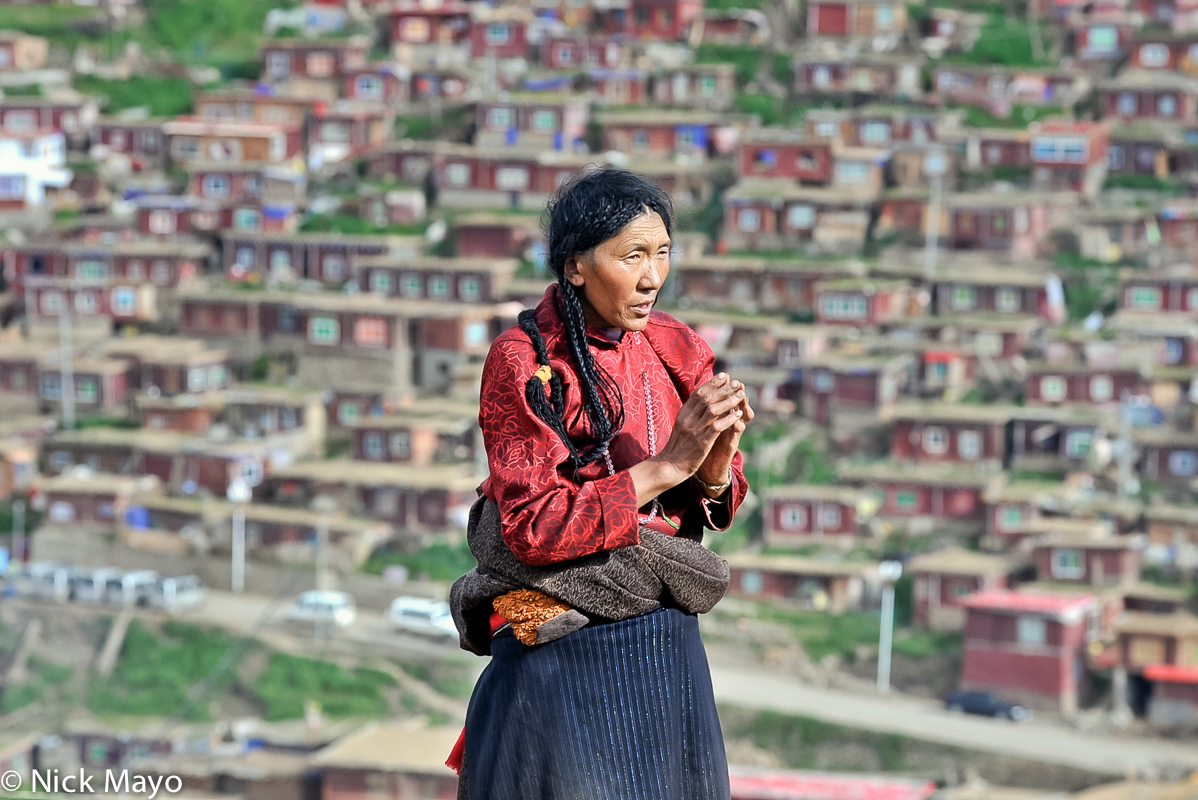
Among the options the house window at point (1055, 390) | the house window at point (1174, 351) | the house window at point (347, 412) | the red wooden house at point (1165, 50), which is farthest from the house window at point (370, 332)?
the red wooden house at point (1165, 50)

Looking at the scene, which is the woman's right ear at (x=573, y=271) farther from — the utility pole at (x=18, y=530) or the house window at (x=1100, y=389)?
the utility pole at (x=18, y=530)

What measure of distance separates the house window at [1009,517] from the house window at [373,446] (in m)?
9.63

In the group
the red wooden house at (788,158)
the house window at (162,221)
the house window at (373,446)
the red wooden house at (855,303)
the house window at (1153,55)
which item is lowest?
the house window at (373,446)

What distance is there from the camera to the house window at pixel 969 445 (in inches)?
1233

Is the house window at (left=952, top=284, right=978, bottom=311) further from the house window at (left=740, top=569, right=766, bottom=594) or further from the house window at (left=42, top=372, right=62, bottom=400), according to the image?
the house window at (left=42, top=372, right=62, bottom=400)

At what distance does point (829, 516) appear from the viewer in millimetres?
30141

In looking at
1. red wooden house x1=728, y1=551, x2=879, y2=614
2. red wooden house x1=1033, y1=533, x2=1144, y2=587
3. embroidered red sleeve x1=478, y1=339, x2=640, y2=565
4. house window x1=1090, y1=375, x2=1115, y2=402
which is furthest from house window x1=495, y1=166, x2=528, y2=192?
embroidered red sleeve x1=478, y1=339, x2=640, y2=565

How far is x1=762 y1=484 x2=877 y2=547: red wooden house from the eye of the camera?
98.6 ft

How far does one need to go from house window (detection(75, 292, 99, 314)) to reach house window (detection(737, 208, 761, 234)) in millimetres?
11971

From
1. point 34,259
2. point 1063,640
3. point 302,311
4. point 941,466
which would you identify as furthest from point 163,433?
point 1063,640

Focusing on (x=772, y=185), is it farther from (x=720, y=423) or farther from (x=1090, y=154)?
(x=720, y=423)

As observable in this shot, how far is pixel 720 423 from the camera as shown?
323cm

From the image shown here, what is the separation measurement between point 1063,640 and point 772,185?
13.3 m

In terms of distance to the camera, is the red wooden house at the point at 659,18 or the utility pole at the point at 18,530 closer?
the utility pole at the point at 18,530
